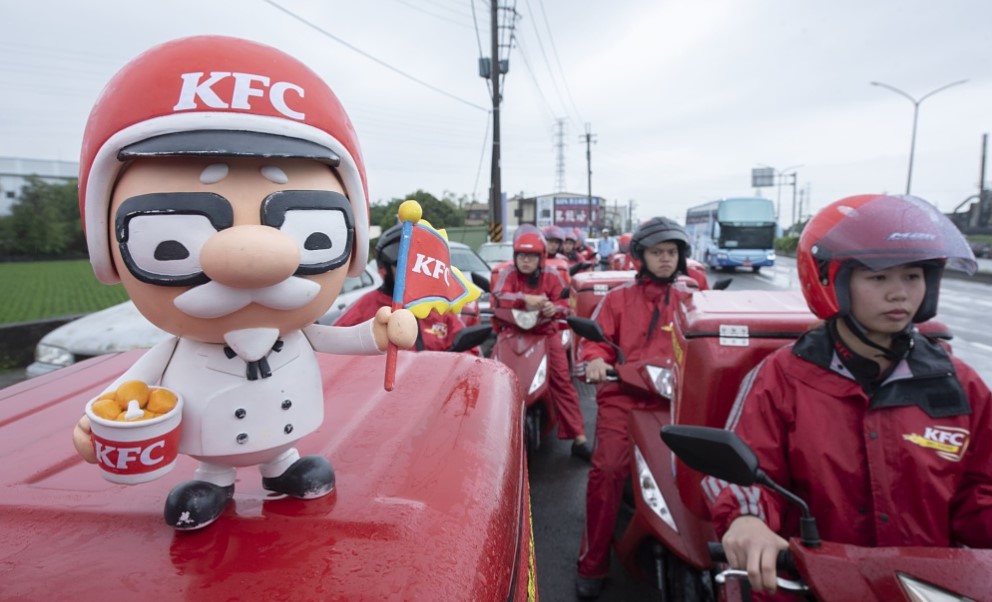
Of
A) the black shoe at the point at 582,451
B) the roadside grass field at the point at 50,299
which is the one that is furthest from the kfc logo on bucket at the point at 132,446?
the roadside grass field at the point at 50,299

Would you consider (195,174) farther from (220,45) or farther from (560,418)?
(560,418)

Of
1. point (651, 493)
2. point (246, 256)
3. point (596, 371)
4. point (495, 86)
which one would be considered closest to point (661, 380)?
point (596, 371)

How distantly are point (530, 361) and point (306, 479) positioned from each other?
327cm

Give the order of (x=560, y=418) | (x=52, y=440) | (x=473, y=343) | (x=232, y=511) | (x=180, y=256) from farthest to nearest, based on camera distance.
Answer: (x=560, y=418), (x=473, y=343), (x=52, y=440), (x=232, y=511), (x=180, y=256)

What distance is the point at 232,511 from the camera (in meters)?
Result: 1.19

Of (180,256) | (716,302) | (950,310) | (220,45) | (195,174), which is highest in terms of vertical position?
(220,45)

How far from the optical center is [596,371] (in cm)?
307

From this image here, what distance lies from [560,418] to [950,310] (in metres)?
11.1

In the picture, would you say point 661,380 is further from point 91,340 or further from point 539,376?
point 91,340

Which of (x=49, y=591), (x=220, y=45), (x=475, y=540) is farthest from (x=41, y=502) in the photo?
(x=220, y=45)

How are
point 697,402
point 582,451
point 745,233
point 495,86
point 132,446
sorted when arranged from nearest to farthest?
point 132,446, point 697,402, point 582,451, point 495,86, point 745,233

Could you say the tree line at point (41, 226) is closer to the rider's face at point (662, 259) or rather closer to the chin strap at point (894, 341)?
the rider's face at point (662, 259)

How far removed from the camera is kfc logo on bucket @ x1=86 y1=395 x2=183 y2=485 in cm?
102

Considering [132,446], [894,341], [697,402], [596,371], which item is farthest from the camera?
[596,371]
